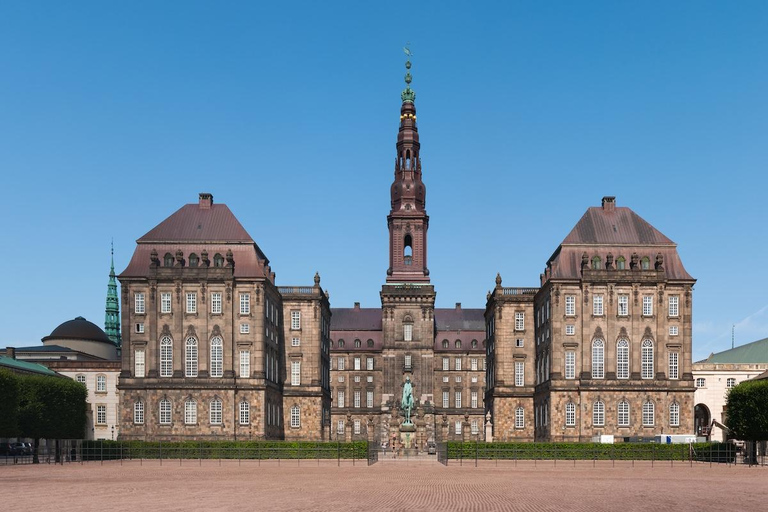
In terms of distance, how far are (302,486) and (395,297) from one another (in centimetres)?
9297

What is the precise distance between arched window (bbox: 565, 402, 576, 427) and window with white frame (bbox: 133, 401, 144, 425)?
44271 mm

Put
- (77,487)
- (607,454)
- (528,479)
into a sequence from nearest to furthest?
(77,487) → (528,479) → (607,454)

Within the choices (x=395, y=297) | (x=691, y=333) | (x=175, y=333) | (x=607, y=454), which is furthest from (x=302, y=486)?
(x=395, y=297)

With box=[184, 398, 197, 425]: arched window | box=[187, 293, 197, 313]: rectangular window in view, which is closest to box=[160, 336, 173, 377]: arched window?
box=[184, 398, 197, 425]: arched window

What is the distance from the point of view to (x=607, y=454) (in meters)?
76.9

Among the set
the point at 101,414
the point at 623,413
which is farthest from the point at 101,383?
the point at 623,413

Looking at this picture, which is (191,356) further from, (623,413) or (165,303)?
(623,413)

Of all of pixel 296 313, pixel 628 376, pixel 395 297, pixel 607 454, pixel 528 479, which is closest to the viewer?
pixel 528 479

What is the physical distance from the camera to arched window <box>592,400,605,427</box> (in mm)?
98875

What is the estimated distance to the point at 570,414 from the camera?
330ft

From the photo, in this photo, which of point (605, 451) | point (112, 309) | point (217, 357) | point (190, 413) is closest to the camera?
point (605, 451)

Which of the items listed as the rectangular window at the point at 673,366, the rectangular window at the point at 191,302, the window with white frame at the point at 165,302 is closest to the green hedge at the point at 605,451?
the rectangular window at the point at 673,366

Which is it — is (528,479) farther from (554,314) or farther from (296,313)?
(296,313)

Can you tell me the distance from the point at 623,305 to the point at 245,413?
41150mm
